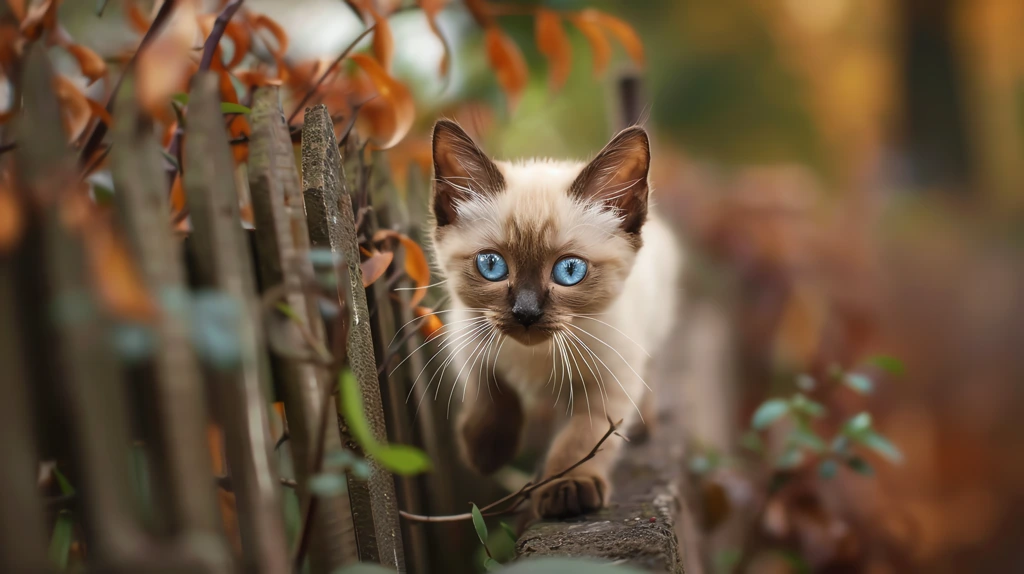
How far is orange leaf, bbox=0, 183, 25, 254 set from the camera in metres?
0.55

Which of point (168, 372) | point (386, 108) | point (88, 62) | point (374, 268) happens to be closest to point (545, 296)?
point (374, 268)

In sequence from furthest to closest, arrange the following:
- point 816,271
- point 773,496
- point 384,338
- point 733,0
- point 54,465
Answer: point 733,0, point 816,271, point 773,496, point 384,338, point 54,465

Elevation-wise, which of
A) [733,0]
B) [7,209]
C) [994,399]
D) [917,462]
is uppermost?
[733,0]

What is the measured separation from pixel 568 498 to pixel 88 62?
1007 mm

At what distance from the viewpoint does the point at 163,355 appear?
56 centimetres

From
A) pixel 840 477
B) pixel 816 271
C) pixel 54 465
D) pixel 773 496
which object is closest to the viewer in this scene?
pixel 54 465

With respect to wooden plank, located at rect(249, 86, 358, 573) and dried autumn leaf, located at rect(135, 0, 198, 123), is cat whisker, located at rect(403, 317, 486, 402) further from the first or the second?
dried autumn leaf, located at rect(135, 0, 198, 123)

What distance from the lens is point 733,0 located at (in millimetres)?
3395

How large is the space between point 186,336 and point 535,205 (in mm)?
747

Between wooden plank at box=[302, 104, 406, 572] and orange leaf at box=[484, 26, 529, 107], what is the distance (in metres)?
0.51

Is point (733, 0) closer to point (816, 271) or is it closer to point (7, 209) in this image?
point (816, 271)

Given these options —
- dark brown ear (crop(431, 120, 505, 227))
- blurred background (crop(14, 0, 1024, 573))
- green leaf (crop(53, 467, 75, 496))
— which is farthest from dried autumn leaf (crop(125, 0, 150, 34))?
blurred background (crop(14, 0, 1024, 573))

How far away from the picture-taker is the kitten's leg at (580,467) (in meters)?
1.15

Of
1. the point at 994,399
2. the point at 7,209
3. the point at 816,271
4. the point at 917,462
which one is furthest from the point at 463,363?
the point at 994,399
